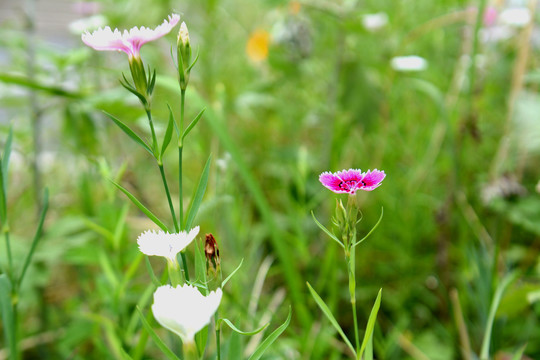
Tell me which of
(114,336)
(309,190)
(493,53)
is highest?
(493,53)

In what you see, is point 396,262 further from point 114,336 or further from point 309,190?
point 114,336

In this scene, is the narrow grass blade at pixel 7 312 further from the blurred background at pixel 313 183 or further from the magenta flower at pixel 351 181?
the magenta flower at pixel 351 181

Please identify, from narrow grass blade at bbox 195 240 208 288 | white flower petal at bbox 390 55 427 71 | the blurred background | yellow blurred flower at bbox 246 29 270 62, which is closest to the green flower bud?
narrow grass blade at bbox 195 240 208 288

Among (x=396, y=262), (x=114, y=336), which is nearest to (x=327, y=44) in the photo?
(x=396, y=262)

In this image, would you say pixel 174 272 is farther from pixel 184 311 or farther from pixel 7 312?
pixel 7 312

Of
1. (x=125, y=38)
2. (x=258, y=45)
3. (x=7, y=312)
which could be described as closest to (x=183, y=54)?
(x=125, y=38)
